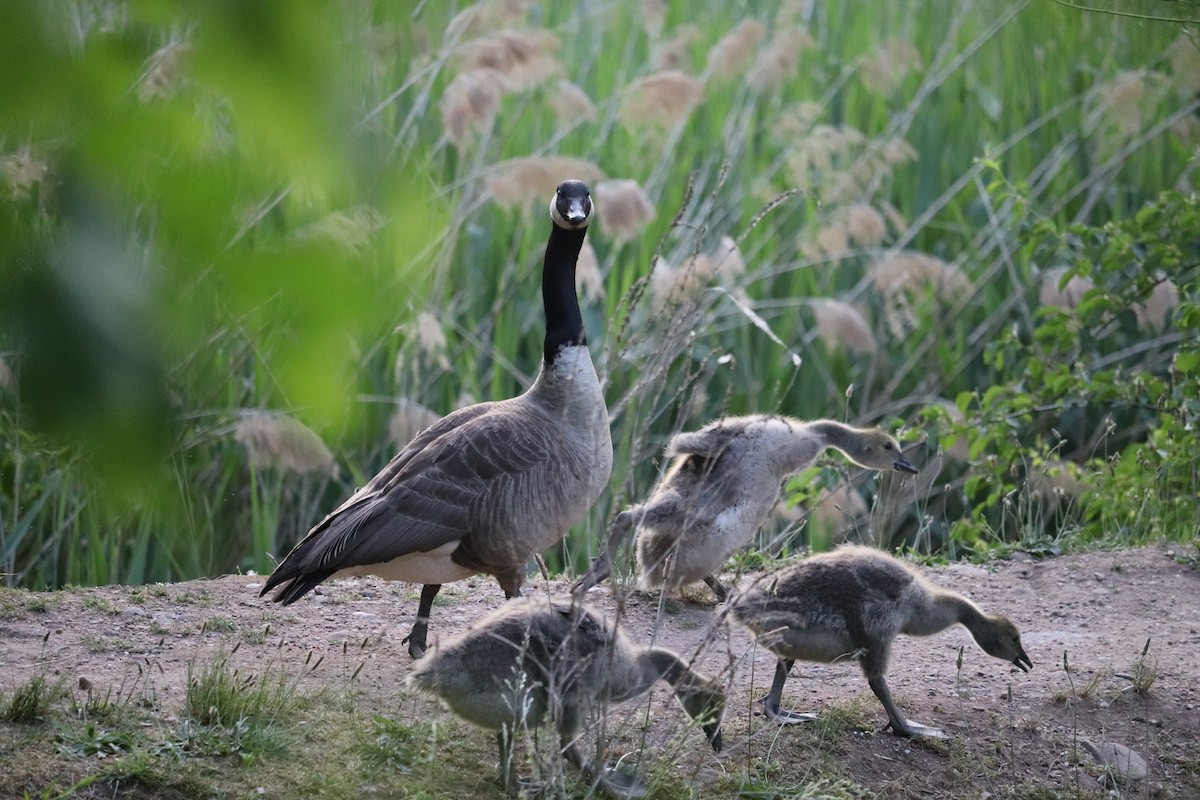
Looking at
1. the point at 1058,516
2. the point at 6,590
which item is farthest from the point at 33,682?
the point at 1058,516

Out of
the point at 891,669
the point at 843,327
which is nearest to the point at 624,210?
the point at 843,327

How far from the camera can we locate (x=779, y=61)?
33.5 feet

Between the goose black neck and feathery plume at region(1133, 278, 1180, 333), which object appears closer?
the goose black neck

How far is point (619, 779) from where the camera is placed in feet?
13.8

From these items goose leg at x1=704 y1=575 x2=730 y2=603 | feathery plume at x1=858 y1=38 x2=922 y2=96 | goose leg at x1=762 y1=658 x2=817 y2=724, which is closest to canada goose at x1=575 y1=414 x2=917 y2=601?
goose leg at x1=704 y1=575 x2=730 y2=603

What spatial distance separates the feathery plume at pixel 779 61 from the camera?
33.5 ft

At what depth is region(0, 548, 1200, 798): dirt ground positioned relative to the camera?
15.6 feet

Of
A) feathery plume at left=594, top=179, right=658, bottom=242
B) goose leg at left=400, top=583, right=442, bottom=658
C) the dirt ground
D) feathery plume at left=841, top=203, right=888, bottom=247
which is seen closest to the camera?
the dirt ground

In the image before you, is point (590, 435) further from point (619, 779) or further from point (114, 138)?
point (114, 138)

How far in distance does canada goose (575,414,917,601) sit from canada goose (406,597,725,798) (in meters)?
1.02

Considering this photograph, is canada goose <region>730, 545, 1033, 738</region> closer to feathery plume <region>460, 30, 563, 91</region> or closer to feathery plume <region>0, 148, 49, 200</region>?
feathery plume <region>460, 30, 563, 91</region>

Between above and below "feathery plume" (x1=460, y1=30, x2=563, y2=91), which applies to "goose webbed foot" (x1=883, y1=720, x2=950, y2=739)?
below

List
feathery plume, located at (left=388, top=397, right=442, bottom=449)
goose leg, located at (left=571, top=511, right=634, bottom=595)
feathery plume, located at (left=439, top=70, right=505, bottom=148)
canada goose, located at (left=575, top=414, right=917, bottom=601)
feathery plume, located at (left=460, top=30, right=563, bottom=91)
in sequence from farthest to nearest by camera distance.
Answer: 1. feathery plume, located at (left=460, top=30, right=563, bottom=91)
2. feathery plume, located at (left=388, top=397, right=442, bottom=449)
3. feathery plume, located at (left=439, top=70, right=505, bottom=148)
4. canada goose, located at (left=575, top=414, right=917, bottom=601)
5. goose leg, located at (left=571, top=511, right=634, bottom=595)

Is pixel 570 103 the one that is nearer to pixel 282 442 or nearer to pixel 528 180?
pixel 528 180
